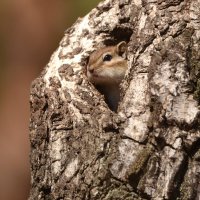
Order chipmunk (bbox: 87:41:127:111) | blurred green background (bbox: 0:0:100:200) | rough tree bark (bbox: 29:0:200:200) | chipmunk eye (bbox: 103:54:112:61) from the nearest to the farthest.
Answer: rough tree bark (bbox: 29:0:200:200)
chipmunk (bbox: 87:41:127:111)
chipmunk eye (bbox: 103:54:112:61)
blurred green background (bbox: 0:0:100:200)

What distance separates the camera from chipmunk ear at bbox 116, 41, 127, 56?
5.50m

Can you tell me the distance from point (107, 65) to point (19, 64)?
3524 millimetres

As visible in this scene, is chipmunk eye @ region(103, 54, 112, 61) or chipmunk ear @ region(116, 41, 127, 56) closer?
chipmunk ear @ region(116, 41, 127, 56)

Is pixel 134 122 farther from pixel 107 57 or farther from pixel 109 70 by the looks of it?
pixel 109 70

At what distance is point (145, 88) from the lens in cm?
474

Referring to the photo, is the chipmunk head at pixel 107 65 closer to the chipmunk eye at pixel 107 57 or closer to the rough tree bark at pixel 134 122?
the chipmunk eye at pixel 107 57

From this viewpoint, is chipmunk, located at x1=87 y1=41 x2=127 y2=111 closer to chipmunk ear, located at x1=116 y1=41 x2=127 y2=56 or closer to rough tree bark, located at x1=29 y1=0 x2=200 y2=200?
chipmunk ear, located at x1=116 y1=41 x2=127 y2=56

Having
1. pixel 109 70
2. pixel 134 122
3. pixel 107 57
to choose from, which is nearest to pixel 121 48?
pixel 107 57

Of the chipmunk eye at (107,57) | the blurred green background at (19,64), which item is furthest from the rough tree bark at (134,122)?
the blurred green background at (19,64)

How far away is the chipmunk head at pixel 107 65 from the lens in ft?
18.0

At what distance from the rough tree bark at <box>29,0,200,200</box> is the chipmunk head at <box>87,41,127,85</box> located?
0.68ft

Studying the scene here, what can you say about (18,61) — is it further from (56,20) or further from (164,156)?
(164,156)

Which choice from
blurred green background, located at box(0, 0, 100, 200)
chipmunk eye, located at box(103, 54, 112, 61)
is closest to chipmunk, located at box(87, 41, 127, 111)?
chipmunk eye, located at box(103, 54, 112, 61)

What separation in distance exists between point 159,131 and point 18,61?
5021mm
